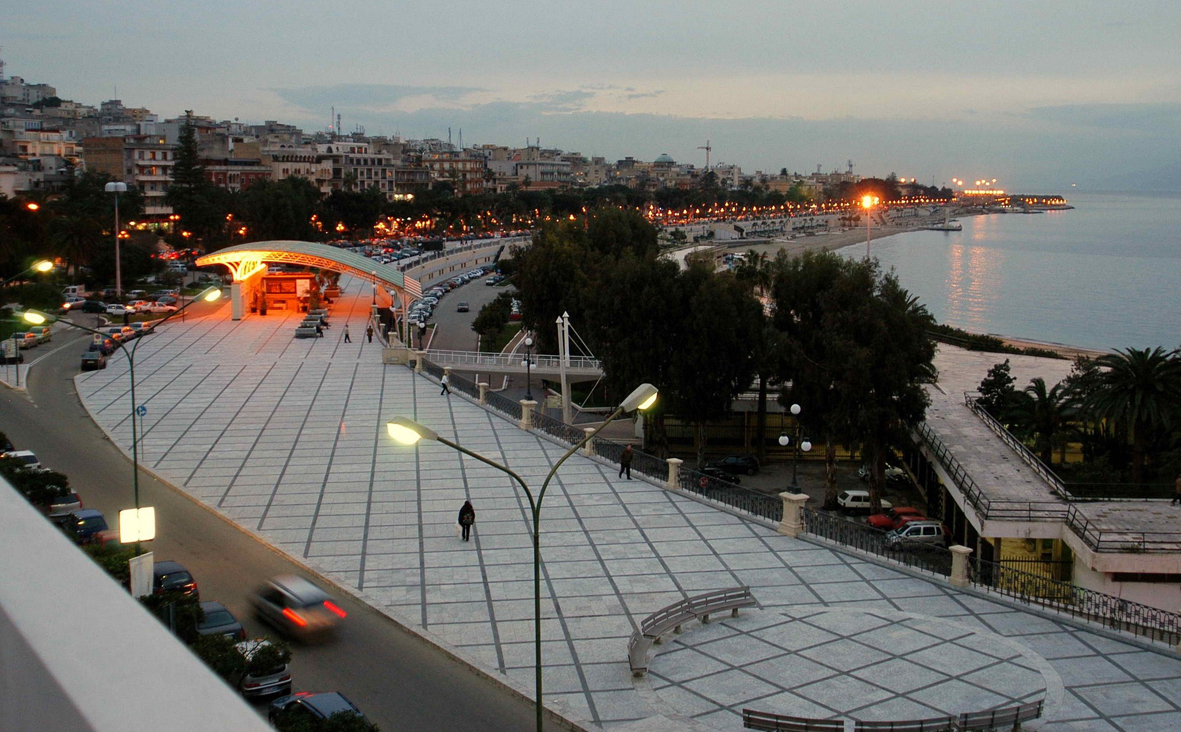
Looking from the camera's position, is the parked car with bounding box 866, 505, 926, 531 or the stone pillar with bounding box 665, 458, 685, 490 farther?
the parked car with bounding box 866, 505, 926, 531

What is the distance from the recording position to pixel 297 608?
1471 centimetres

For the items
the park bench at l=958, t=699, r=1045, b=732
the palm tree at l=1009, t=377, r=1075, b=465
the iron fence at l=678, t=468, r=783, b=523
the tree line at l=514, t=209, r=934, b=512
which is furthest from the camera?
the palm tree at l=1009, t=377, r=1075, b=465

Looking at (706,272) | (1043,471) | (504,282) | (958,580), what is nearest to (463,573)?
(958,580)

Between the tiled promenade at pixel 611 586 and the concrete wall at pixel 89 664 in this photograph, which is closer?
the concrete wall at pixel 89 664

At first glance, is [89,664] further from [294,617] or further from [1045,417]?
[1045,417]

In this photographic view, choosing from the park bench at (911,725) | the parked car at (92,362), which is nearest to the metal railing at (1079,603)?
the park bench at (911,725)

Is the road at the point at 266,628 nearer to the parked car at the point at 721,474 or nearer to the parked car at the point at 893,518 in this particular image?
the parked car at the point at 721,474

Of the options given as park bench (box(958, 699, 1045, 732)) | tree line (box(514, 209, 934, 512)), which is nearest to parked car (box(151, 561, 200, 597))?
park bench (box(958, 699, 1045, 732))

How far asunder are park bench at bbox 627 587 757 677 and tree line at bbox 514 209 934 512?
388 inches

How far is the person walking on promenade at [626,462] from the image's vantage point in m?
22.7

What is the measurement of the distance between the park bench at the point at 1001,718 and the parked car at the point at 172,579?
10.5 meters

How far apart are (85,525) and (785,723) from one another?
13425 millimetres

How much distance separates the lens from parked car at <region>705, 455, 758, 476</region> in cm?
2920

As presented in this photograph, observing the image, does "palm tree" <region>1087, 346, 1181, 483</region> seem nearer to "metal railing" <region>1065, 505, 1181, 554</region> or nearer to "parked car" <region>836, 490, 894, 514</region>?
"metal railing" <region>1065, 505, 1181, 554</region>
